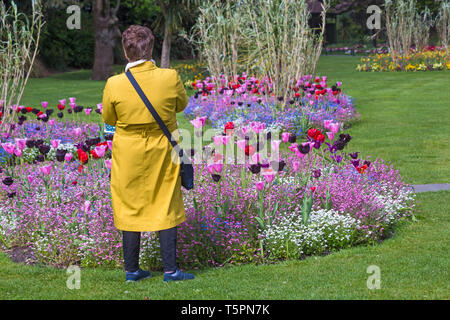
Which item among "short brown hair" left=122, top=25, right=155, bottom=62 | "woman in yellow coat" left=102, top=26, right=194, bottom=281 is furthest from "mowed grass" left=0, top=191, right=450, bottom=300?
"short brown hair" left=122, top=25, right=155, bottom=62

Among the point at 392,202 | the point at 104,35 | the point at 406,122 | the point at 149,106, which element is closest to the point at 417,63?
the point at 104,35

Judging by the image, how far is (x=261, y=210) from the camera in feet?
17.0

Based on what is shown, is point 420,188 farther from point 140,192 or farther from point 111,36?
point 111,36

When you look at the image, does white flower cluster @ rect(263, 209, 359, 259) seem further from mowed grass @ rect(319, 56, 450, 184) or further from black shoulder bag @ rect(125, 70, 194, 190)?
mowed grass @ rect(319, 56, 450, 184)

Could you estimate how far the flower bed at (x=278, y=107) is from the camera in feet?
35.9

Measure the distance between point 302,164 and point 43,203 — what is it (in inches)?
96.9

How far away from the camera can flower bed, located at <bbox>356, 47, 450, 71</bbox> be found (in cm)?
2250

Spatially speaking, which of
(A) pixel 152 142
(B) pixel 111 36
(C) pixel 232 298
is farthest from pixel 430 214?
(B) pixel 111 36

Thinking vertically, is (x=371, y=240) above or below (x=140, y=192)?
below

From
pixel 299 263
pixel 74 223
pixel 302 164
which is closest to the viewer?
pixel 299 263

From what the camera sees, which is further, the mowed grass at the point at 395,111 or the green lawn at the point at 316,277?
the mowed grass at the point at 395,111

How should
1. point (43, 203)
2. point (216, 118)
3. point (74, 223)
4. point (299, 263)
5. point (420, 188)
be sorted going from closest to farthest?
point (299, 263) → point (74, 223) → point (43, 203) → point (420, 188) → point (216, 118)

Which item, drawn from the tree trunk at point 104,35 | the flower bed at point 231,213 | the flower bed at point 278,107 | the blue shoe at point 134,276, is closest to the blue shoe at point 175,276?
the blue shoe at point 134,276

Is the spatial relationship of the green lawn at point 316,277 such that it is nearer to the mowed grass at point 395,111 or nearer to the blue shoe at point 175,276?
the blue shoe at point 175,276
